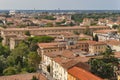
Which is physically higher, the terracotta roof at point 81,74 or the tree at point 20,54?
the terracotta roof at point 81,74

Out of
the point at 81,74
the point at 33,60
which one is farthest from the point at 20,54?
the point at 81,74

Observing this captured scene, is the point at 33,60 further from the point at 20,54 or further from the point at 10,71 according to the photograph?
the point at 10,71

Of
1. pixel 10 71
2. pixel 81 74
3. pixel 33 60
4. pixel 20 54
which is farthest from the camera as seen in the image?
pixel 20 54

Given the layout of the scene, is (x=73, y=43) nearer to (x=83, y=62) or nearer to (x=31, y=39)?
(x=31, y=39)

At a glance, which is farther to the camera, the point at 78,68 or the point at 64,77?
the point at 64,77

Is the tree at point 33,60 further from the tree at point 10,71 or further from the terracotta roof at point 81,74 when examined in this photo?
the terracotta roof at point 81,74

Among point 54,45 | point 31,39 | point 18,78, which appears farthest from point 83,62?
point 31,39

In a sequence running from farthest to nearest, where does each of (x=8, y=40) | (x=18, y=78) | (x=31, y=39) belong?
1. (x=8, y=40)
2. (x=31, y=39)
3. (x=18, y=78)

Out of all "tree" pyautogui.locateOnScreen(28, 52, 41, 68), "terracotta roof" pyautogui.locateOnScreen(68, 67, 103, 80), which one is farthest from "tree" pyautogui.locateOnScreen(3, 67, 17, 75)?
"terracotta roof" pyautogui.locateOnScreen(68, 67, 103, 80)

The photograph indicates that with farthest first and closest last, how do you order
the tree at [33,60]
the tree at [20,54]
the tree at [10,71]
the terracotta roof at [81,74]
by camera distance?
A: the tree at [20,54], the tree at [33,60], the tree at [10,71], the terracotta roof at [81,74]

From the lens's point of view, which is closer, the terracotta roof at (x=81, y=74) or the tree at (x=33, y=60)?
the terracotta roof at (x=81, y=74)

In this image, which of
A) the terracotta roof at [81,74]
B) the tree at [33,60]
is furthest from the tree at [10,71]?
the terracotta roof at [81,74]
